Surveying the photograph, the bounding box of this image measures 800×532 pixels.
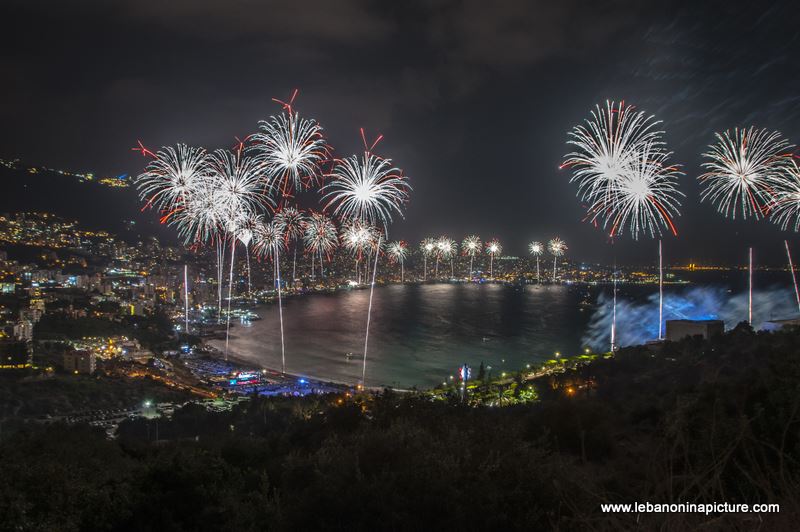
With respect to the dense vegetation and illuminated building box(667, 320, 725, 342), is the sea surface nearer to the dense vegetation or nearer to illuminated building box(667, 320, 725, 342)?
illuminated building box(667, 320, 725, 342)

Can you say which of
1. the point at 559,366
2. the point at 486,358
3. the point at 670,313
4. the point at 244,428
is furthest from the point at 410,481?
the point at 670,313

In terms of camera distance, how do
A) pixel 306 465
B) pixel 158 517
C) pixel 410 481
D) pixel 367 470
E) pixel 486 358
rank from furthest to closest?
pixel 486 358, pixel 306 465, pixel 158 517, pixel 367 470, pixel 410 481

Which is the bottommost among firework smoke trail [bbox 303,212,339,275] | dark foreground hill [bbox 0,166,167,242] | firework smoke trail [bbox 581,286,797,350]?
firework smoke trail [bbox 581,286,797,350]

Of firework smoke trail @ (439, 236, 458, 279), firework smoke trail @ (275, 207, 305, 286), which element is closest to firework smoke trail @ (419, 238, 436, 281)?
firework smoke trail @ (439, 236, 458, 279)

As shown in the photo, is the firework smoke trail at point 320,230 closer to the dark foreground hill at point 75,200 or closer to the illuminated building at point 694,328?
the illuminated building at point 694,328

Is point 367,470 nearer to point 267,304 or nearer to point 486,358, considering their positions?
point 486,358

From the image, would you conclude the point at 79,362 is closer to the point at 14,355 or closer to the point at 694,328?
the point at 14,355
